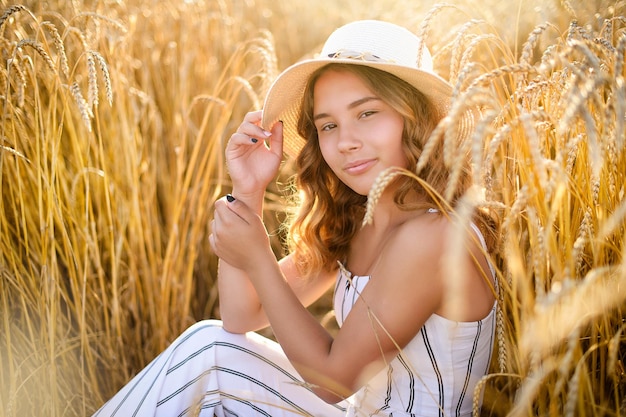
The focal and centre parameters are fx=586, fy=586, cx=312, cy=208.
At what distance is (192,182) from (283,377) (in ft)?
4.75

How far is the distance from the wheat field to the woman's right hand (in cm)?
16

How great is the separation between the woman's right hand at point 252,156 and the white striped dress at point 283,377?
0.39 m

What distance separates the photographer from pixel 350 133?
1.55m

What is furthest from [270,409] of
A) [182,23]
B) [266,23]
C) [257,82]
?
[266,23]

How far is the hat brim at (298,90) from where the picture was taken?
1471 millimetres

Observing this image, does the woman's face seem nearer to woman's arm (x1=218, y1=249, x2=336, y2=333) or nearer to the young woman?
the young woman

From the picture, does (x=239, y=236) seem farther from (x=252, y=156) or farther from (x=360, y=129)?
(x=360, y=129)

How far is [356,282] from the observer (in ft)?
5.42

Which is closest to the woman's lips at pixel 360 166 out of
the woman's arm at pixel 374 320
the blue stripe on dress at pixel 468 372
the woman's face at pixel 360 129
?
the woman's face at pixel 360 129

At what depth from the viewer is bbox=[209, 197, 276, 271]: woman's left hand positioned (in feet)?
5.37

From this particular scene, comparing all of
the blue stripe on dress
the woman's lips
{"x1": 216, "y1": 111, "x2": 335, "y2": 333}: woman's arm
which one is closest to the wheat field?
the blue stripe on dress

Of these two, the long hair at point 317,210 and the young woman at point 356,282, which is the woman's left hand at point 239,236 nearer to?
the young woman at point 356,282

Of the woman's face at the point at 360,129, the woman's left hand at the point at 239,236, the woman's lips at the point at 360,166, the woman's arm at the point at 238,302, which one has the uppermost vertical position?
the woman's face at the point at 360,129

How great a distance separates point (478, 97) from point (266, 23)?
3465 millimetres
